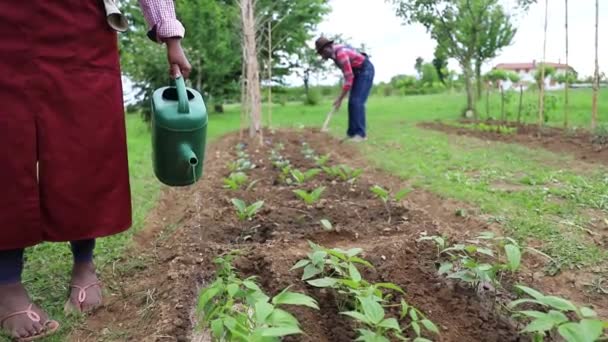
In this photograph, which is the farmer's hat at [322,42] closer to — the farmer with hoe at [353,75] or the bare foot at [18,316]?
the farmer with hoe at [353,75]

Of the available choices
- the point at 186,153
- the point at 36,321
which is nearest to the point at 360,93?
the point at 186,153

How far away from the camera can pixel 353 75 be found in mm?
7566

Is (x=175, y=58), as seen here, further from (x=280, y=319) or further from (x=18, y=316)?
(x=280, y=319)

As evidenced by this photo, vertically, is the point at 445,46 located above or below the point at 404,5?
below

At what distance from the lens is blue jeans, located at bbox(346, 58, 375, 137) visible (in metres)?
7.65

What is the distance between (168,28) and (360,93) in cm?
579

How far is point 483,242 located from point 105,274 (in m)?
1.69

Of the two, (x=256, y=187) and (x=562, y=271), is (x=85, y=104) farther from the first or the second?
(x=256, y=187)

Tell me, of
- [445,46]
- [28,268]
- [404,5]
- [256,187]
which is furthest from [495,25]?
[28,268]

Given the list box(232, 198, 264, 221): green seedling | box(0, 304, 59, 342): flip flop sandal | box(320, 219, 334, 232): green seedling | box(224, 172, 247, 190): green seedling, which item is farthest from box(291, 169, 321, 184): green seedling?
box(0, 304, 59, 342): flip flop sandal

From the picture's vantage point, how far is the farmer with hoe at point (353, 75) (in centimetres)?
732

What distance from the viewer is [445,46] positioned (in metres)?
12.1

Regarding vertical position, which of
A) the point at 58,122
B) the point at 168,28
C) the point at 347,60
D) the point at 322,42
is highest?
the point at 322,42

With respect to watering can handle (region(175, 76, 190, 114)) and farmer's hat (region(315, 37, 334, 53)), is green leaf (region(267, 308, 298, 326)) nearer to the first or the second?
watering can handle (region(175, 76, 190, 114))
